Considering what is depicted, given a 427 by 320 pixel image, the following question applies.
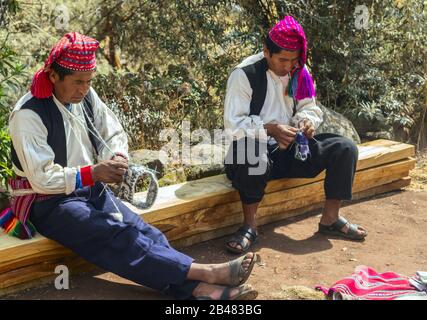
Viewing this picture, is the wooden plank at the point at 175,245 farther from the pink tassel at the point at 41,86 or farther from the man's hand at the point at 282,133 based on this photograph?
the pink tassel at the point at 41,86

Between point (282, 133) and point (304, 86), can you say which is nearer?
point (282, 133)

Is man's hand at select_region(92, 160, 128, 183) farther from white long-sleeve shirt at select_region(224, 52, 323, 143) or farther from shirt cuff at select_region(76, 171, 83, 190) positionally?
white long-sleeve shirt at select_region(224, 52, 323, 143)

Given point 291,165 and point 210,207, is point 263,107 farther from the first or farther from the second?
point 210,207

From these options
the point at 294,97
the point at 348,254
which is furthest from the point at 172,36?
the point at 348,254

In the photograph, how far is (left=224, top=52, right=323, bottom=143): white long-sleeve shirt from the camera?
4258mm

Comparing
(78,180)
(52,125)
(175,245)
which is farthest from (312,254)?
(52,125)

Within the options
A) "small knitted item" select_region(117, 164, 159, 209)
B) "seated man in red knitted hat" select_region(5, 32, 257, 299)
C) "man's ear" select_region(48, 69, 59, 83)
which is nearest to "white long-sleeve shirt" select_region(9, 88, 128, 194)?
"seated man in red knitted hat" select_region(5, 32, 257, 299)

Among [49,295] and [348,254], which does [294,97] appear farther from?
[49,295]

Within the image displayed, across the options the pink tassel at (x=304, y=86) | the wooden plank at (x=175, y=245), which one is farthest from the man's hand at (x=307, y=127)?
the wooden plank at (x=175, y=245)

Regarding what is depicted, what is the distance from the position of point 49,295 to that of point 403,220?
110 inches

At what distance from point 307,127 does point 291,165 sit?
34 cm

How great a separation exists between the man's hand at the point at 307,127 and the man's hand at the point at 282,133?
0.10 meters

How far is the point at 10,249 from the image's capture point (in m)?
3.42

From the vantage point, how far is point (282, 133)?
13.9 feet
